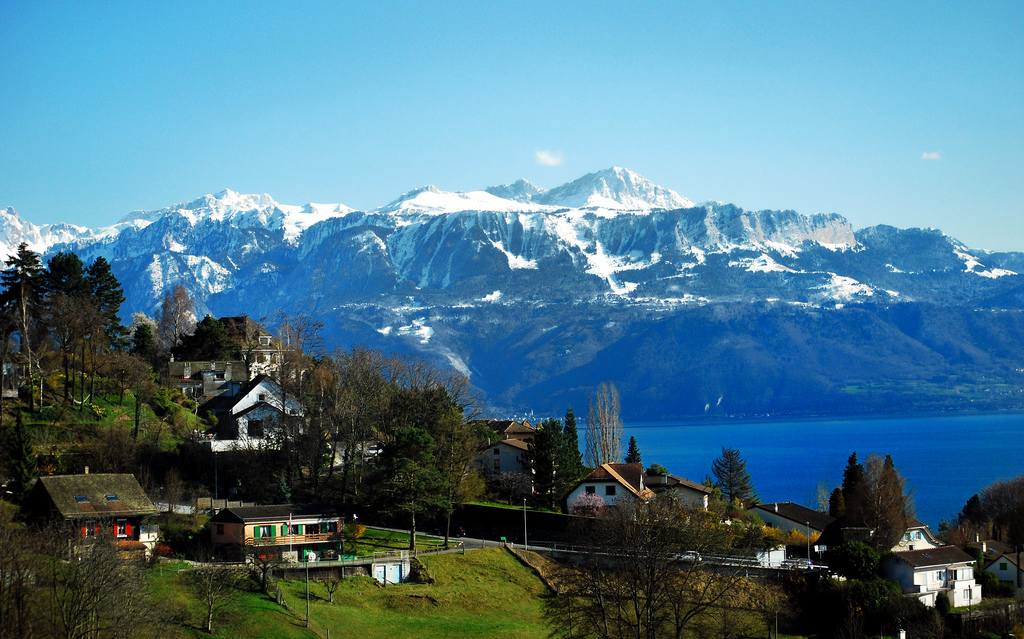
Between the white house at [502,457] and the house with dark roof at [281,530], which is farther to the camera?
the white house at [502,457]

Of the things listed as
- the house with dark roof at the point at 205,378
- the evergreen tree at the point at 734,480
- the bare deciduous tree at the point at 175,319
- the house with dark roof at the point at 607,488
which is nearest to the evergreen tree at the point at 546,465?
the house with dark roof at the point at 607,488

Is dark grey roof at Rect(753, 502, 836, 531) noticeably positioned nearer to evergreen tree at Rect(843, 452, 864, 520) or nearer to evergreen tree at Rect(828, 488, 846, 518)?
evergreen tree at Rect(828, 488, 846, 518)

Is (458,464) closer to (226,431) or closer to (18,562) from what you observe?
(226,431)

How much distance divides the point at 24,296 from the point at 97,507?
77.9 feet

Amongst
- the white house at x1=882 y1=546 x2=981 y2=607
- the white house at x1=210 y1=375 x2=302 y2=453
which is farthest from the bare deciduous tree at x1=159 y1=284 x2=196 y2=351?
the white house at x1=882 y1=546 x2=981 y2=607

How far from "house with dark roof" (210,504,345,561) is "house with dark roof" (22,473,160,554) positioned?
338 cm

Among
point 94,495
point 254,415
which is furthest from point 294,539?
point 254,415

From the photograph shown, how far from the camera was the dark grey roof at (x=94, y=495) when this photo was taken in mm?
45219

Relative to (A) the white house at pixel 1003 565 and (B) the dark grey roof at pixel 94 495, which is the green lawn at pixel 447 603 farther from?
(A) the white house at pixel 1003 565

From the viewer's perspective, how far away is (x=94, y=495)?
153 ft

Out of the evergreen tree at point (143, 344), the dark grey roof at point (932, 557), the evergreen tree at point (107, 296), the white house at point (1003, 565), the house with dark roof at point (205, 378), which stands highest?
the evergreen tree at point (107, 296)

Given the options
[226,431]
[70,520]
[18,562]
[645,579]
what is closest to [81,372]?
[226,431]

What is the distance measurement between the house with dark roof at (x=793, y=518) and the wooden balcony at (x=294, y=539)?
32.0 m

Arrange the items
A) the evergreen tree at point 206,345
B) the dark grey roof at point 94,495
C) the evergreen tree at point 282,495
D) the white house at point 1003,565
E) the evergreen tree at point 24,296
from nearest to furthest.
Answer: the dark grey roof at point 94,495
the evergreen tree at point 282,495
the white house at point 1003,565
the evergreen tree at point 24,296
the evergreen tree at point 206,345
